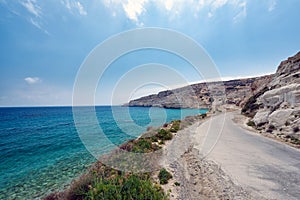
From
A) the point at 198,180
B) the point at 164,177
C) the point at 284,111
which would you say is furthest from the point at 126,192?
the point at 284,111

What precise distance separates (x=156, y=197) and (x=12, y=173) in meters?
11.8

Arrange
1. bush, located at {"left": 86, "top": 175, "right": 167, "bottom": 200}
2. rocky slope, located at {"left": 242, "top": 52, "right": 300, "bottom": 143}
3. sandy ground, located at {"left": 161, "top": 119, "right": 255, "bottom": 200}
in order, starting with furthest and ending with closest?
rocky slope, located at {"left": 242, "top": 52, "right": 300, "bottom": 143}, sandy ground, located at {"left": 161, "top": 119, "right": 255, "bottom": 200}, bush, located at {"left": 86, "top": 175, "right": 167, "bottom": 200}

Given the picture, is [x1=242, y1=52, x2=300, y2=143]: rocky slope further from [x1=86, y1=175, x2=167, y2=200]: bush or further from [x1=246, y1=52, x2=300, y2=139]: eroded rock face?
[x1=86, y1=175, x2=167, y2=200]: bush

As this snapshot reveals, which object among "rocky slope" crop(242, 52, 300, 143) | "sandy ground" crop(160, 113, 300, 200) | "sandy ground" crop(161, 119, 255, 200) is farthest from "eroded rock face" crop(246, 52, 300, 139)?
"sandy ground" crop(161, 119, 255, 200)

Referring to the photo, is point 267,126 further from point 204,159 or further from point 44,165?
point 44,165

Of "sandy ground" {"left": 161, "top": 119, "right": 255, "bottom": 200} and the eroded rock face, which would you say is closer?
"sandy ground" {"left": 161, "top": 119, "right": 255, "bottom": 200}

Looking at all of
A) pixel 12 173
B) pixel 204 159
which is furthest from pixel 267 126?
pixel 12 173

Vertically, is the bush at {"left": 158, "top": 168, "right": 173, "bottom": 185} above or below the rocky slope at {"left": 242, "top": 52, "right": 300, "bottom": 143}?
below

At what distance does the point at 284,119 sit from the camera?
1481 centimetres

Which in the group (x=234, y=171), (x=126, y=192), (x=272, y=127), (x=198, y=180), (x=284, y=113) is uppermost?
(x=284, y=113)

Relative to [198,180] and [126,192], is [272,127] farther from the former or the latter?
[126,192]

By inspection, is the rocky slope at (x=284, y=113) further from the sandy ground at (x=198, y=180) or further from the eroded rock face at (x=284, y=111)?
the sandy ground at (x=198, y=180)

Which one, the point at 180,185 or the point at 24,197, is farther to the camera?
the point at 24,197

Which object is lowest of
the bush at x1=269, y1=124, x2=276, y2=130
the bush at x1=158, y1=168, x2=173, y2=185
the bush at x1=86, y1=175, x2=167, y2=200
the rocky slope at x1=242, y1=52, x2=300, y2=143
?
the bush at x1=158, y1=168, x2=173, y2=185
